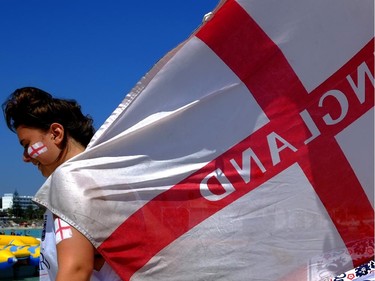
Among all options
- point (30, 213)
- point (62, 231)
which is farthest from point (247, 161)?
point (30, 213)

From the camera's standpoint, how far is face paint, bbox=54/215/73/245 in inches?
67.5

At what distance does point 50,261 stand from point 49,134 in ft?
1.41

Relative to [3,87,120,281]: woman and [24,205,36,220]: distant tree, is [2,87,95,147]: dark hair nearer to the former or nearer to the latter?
[3,87,120,281]: woman

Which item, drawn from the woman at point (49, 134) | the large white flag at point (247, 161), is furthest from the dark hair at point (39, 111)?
the large white flag at point (247, 161)

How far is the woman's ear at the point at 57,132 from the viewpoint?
1904mm

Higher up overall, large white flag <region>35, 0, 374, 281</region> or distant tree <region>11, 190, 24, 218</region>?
distant tree <region>11, 190, 24, 218</region>

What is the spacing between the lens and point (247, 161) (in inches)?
68.4

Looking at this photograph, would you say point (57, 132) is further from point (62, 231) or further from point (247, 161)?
point (247, 161)

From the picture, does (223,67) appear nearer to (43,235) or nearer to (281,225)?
(281,225)

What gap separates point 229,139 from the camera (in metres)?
1.75

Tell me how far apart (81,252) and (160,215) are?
0.27m

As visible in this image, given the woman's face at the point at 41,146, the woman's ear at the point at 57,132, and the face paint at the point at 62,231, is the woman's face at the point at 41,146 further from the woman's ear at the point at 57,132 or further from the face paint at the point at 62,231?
the face paint at the point at 62,231

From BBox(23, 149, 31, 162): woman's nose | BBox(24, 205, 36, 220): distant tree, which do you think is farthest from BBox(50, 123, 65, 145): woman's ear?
BBox(24, 205, 36, 220): distant tree

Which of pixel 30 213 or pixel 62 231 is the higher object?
pixel 30 213
